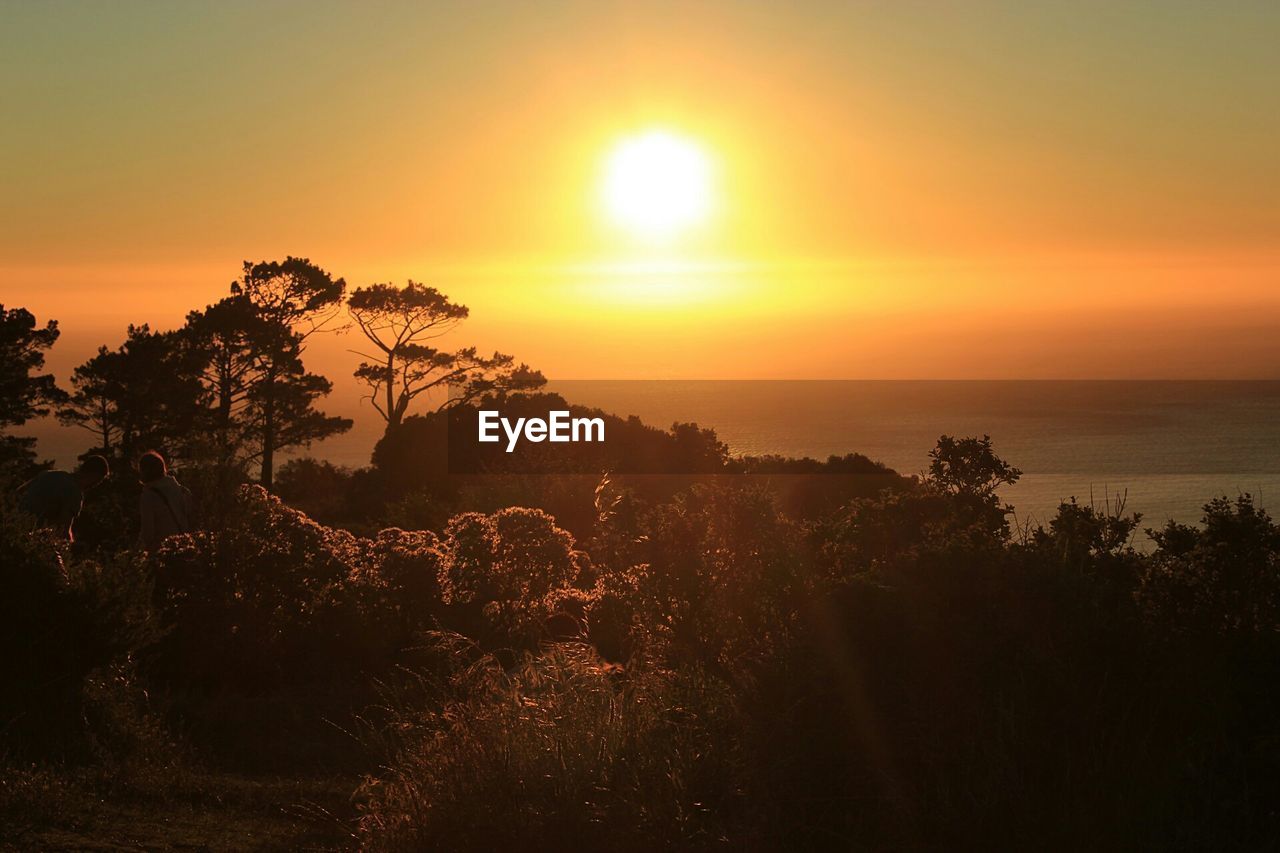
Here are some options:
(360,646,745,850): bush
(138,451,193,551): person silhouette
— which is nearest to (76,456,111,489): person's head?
(138,451,193,551): person silhouette

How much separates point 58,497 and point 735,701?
239 inches

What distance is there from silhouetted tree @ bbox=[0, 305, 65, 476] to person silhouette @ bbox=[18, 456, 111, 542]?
31.2 meters

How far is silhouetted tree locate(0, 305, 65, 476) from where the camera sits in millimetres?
38844

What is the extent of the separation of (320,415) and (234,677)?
38187mm

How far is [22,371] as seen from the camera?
→ 130 ft

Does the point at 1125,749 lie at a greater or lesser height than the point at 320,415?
lesser

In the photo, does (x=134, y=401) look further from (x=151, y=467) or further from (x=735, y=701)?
(x=735, y=701)

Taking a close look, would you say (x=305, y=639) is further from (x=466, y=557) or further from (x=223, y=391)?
(x=223, y=391)

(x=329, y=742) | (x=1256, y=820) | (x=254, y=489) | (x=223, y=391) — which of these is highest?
(x=223, y=391)

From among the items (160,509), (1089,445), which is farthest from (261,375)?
(1089,445)

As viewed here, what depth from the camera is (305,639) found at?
36.2 feet

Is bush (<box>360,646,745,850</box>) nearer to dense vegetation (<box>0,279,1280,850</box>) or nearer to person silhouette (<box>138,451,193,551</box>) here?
dense vegetation (<box>0,279,1280,850</box>)

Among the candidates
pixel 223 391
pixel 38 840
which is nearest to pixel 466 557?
pixel 38 840

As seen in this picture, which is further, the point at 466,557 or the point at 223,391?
the point at 223,391
